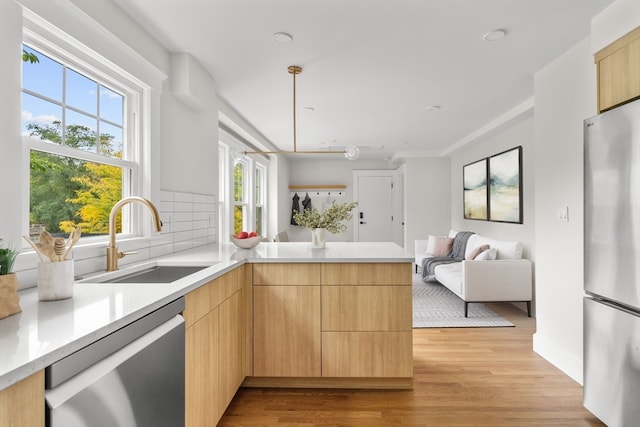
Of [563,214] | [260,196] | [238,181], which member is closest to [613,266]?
[563,214]

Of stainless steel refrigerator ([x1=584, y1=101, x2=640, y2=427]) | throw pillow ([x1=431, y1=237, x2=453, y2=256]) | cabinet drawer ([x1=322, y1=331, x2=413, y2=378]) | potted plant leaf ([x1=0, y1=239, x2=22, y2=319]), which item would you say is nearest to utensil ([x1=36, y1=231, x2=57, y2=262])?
potted plant leaf ([x1=0, y1=239, x2=22, y2=319])

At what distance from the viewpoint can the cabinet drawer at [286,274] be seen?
2.32 metres

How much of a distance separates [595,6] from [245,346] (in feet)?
9.46

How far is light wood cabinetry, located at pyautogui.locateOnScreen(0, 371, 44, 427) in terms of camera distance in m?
0.72

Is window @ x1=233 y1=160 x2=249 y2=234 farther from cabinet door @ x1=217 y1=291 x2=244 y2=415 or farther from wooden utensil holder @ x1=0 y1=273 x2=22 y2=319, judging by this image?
wooden utensil holder @ x1=0 y1=273 x2=22 y2=319

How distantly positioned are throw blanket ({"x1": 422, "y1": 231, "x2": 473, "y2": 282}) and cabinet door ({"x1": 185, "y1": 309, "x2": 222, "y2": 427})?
13.6 feet

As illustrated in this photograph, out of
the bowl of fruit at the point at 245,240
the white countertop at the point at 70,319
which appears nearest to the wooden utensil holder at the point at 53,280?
the white countertop at the point at 70,319

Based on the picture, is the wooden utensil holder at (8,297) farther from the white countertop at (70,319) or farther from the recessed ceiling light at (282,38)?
the recessed ceiling light at (282,38)

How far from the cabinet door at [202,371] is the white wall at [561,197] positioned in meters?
2.37

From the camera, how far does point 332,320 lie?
2324 mm

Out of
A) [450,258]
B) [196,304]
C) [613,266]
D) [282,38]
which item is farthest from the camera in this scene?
[450,258]

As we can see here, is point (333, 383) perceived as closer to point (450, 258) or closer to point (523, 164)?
point (523, 164)

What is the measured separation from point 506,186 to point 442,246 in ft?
5.16

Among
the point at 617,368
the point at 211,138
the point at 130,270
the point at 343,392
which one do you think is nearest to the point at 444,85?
the point at 211,138
